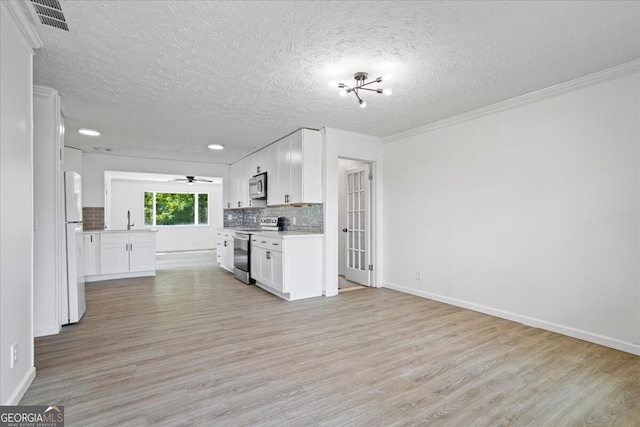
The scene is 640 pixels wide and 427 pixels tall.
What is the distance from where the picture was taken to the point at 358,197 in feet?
17.7

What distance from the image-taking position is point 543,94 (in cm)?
309

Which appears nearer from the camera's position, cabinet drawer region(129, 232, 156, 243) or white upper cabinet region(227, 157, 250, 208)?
cabinet drawer region(129, 232, 156, 243)

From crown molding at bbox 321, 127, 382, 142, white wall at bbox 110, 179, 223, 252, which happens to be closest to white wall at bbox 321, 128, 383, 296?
crown molding at bbox 321, 127, 382, 142

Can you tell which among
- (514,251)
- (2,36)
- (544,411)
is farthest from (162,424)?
(514,251)

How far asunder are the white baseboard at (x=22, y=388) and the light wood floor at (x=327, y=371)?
56 millimetres

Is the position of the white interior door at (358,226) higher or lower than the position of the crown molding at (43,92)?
lower

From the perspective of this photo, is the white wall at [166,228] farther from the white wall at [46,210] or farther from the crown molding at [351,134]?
the crown molding at [351,134]

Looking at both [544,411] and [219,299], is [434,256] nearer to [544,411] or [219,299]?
[544,411]

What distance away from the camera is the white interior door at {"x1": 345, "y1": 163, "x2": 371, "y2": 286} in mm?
5113

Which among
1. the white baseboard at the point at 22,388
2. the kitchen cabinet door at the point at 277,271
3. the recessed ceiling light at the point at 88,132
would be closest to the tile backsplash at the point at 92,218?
the recessed ceiling light at the point at 88,132

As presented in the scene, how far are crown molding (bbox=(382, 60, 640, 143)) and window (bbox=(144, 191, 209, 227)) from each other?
854cm

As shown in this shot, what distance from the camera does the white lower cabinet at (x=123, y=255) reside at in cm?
558

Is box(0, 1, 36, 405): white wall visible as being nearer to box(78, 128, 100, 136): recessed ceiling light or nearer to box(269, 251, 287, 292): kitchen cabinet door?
box(269, 251, 287, 292): kitchen cabinet door

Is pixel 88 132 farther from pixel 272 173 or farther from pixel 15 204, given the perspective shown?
pixel 15 204
